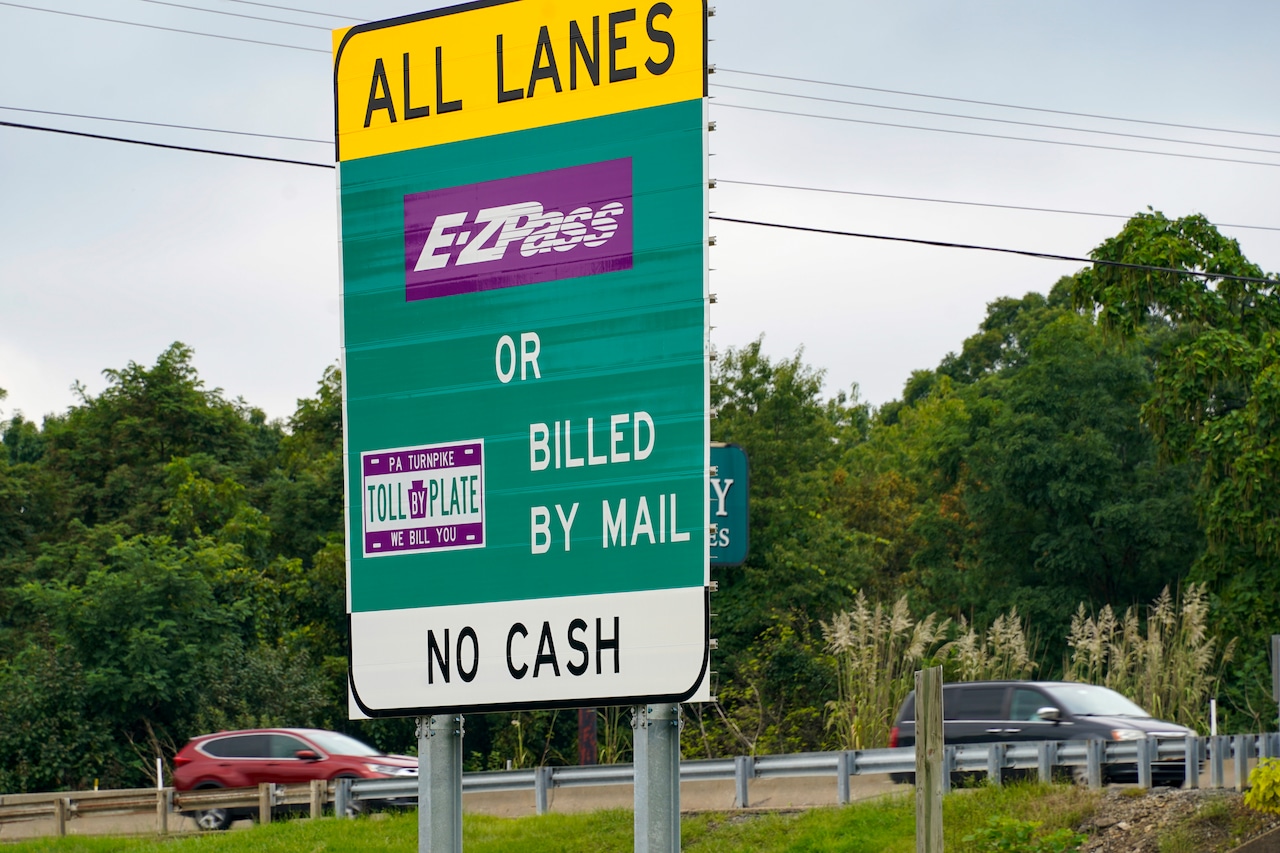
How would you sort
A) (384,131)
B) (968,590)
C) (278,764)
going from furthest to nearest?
(968,590) < (278,764) < (384,131)

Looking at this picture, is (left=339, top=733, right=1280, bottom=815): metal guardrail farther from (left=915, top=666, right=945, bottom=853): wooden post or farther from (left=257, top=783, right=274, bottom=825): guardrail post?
(left=915, top=666, right=945, bottom=853): wooden post

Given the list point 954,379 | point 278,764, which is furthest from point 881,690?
point 954,379

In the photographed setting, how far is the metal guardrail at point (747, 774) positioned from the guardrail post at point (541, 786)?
0.05 ft

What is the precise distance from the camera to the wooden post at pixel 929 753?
998 centimetres

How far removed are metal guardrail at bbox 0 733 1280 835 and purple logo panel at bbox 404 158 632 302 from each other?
40.6 ft

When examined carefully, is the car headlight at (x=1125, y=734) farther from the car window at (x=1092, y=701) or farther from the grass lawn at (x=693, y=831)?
the grass lawn at (x=693, y=831)

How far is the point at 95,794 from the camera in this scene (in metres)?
24.6

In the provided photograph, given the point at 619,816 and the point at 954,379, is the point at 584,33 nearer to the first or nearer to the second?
the point at 619,816

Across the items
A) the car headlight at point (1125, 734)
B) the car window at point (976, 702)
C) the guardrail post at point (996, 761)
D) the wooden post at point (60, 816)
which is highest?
the car window at point (976, 702)

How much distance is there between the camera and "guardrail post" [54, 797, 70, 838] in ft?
79.4

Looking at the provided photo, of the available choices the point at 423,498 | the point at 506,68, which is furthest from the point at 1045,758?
the point at 506,68

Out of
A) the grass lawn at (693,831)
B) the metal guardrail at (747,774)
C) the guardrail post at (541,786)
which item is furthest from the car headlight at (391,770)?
the guardrail post at (541,786)

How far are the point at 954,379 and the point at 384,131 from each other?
7349 cm

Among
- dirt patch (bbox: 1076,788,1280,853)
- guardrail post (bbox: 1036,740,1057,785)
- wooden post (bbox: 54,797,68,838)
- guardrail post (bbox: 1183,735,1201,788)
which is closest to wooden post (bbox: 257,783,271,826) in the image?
wooden post (bbox: 54,797,68,838)
